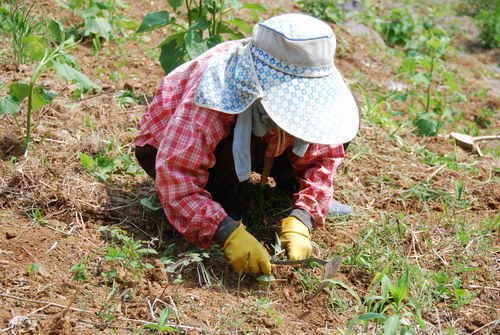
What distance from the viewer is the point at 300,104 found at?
75.5 inches

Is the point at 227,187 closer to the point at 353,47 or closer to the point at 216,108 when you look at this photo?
the point at 216,108

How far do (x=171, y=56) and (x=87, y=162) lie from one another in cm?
86

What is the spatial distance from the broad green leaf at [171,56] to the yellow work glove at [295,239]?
122cm

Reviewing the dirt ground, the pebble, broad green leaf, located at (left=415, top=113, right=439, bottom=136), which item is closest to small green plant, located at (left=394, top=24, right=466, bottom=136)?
broad green leaf, located at (left=415, top=113, right=439, bottom=136)

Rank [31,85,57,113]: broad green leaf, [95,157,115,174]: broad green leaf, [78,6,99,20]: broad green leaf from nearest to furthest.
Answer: [31,85,57,113]: broad green leaf → [95,157,115,174]: broad green leaf → [78,6,99,20]: broad green leaf

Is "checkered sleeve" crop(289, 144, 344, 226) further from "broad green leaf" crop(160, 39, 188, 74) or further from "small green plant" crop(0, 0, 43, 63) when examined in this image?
"small green plant" crop(0, 0, 43, 63)

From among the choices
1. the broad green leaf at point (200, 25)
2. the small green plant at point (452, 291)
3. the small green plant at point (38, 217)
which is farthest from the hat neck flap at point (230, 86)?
the broad green leaf at point (200, 25)

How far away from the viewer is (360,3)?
591 centimetres

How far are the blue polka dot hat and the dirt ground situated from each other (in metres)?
0.53

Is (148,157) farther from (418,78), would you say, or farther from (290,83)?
(418,78)

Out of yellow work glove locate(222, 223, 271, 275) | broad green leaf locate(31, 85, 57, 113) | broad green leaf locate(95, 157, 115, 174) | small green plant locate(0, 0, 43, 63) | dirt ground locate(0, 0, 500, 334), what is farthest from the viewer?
small green plant locate(0, 0, 43, 63)

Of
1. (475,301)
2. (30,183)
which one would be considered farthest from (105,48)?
(475,301)

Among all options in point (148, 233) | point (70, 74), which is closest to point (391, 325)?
point (148, 233)

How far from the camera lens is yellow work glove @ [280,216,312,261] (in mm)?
2166
